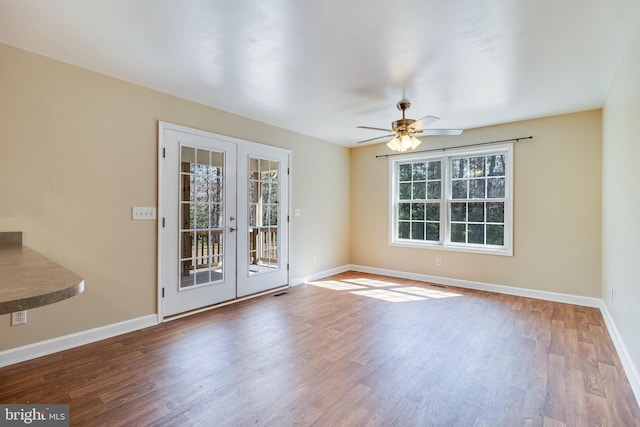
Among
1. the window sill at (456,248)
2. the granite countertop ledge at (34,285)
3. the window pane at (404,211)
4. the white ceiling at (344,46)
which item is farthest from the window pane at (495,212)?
the granite countertop ledge at (34,285)

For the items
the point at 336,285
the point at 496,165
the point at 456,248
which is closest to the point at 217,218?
the point at 336,285

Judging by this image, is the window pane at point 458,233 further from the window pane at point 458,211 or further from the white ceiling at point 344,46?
the white ceiling at point 344,46

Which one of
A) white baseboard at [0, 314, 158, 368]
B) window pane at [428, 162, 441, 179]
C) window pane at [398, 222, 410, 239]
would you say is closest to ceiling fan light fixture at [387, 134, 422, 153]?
window pane at [428, 162, 441, 179]

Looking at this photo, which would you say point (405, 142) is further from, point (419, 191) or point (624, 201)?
point (419, 191)

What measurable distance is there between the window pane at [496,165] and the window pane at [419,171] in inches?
38.5

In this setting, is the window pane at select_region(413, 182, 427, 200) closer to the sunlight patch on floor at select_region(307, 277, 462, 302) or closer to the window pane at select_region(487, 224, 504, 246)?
the window pane at select_region(487, 224, 504, 246)

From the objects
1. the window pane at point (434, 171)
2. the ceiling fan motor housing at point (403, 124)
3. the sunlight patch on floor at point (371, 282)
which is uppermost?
the ceiling fan motor housing at point (403, 124)

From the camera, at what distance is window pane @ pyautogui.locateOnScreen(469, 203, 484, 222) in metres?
4.68

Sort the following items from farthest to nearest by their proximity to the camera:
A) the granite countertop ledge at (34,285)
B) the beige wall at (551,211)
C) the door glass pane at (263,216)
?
1. the door glass pane at (263,216)
2. the beige wall at (551,211)
3. the granite countertop ledge at (34,285)

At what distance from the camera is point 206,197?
3.67 m

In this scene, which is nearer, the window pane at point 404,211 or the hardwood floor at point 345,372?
the hardwood floor at point 345,372

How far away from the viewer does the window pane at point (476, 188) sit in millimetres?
4668

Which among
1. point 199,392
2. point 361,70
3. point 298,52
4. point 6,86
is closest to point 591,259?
point 361,70

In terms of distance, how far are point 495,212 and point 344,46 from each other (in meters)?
3.51
